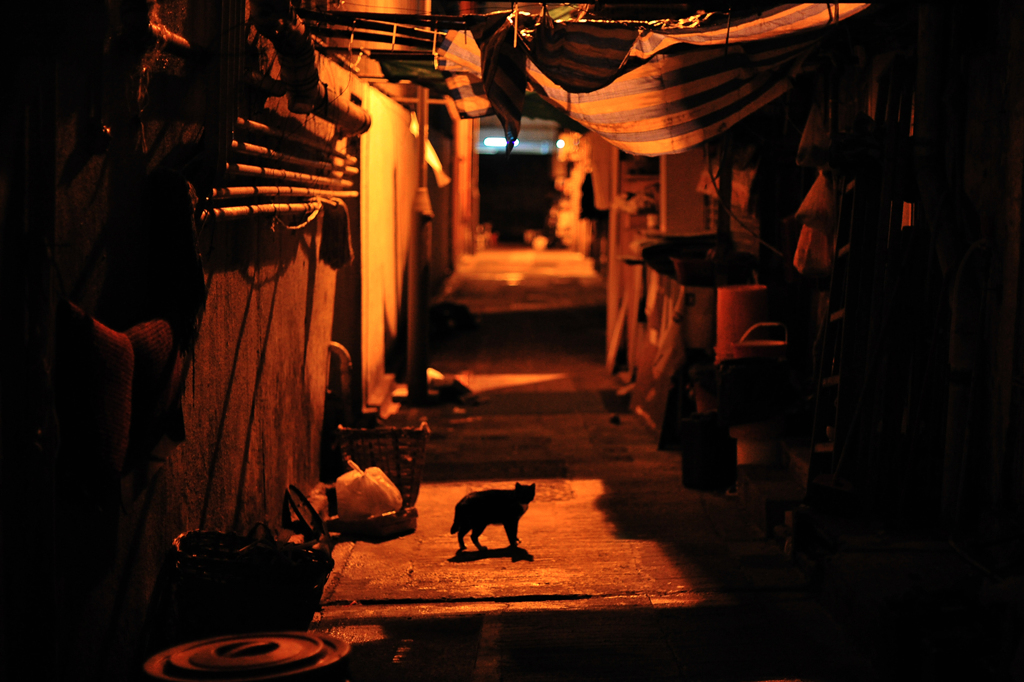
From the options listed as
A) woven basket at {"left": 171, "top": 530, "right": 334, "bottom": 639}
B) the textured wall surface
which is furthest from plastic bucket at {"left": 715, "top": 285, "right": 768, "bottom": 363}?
woven basket at {"left": 171, "top": 530, "right": 334, "bottom": 639}

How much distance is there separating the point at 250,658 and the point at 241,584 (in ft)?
3.44

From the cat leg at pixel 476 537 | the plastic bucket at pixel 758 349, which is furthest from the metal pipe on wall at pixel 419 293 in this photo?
the cat leg at pixel 476 537

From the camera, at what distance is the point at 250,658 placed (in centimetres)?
374

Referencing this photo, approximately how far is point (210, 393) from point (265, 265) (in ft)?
4.84

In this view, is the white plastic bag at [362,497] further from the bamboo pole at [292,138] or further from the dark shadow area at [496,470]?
the bamboo pole at [292,138]

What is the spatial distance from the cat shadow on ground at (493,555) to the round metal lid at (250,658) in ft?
10.2

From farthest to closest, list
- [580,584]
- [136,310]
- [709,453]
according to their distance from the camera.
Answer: [709,453]
[580,584]
[136,310]

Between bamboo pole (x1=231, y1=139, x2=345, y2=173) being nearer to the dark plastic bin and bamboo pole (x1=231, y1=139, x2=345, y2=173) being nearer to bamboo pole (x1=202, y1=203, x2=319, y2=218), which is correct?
bamboo pole (x1=202, y1=203, x2=319, y2=218)

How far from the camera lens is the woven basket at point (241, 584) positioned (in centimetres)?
471

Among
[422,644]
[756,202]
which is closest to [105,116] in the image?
[422,644]

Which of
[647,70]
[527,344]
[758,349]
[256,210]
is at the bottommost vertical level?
[527,344]

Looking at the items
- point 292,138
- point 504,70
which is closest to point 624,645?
point 504,70

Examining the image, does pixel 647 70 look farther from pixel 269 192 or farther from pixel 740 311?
pixel 269 192

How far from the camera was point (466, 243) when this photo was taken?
4197 centimetres
